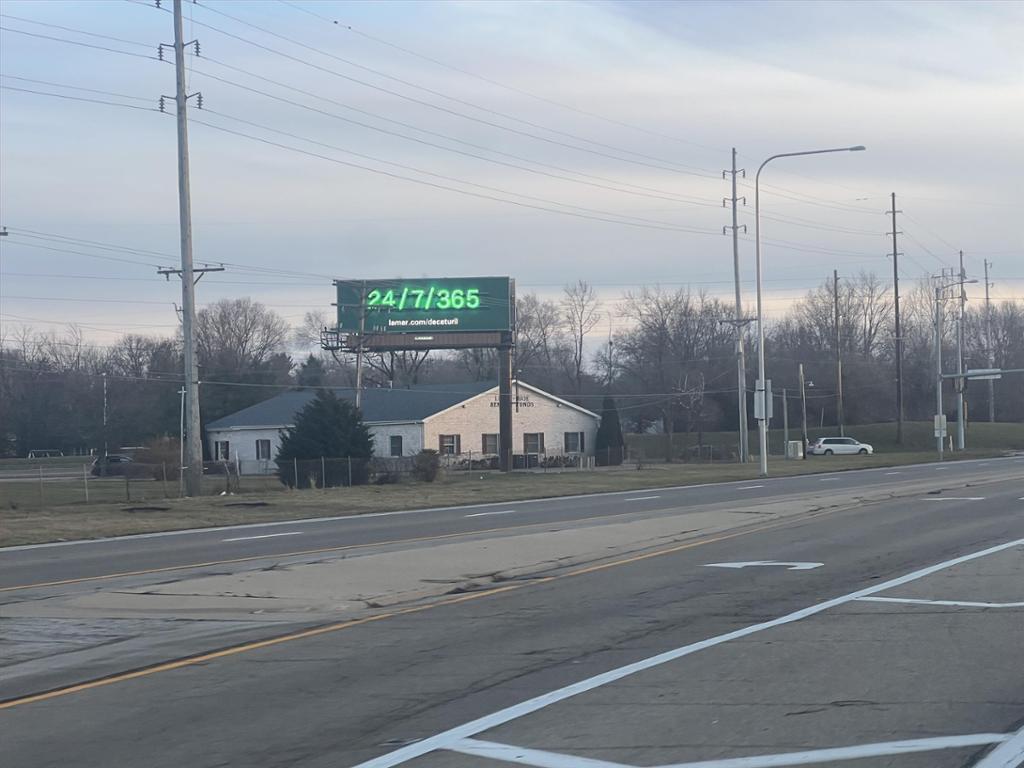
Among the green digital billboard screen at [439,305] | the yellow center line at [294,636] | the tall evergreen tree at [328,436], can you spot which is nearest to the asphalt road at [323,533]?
the yellow center line at [294,636]

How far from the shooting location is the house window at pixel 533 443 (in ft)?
239

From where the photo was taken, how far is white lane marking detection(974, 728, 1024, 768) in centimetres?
680

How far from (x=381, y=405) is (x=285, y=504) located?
3759cm

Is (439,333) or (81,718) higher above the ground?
(439,333)

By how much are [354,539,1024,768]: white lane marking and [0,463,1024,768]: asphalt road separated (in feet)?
0.08

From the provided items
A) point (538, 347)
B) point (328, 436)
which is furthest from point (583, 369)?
point (328, 436)

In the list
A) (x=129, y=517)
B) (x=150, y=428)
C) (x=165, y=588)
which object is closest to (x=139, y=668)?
(x=165, y=588)

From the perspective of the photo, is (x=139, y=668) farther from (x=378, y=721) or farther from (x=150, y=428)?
(x=150, y=428)

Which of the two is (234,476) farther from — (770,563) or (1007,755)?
(1007,755)

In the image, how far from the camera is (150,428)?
8788 cm

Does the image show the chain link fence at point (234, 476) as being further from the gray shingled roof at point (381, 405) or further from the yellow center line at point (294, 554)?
the yellow center line at point (294, 554)

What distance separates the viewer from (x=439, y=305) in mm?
66250

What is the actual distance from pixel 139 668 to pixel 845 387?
339ft

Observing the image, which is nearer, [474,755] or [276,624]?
[474,755]
